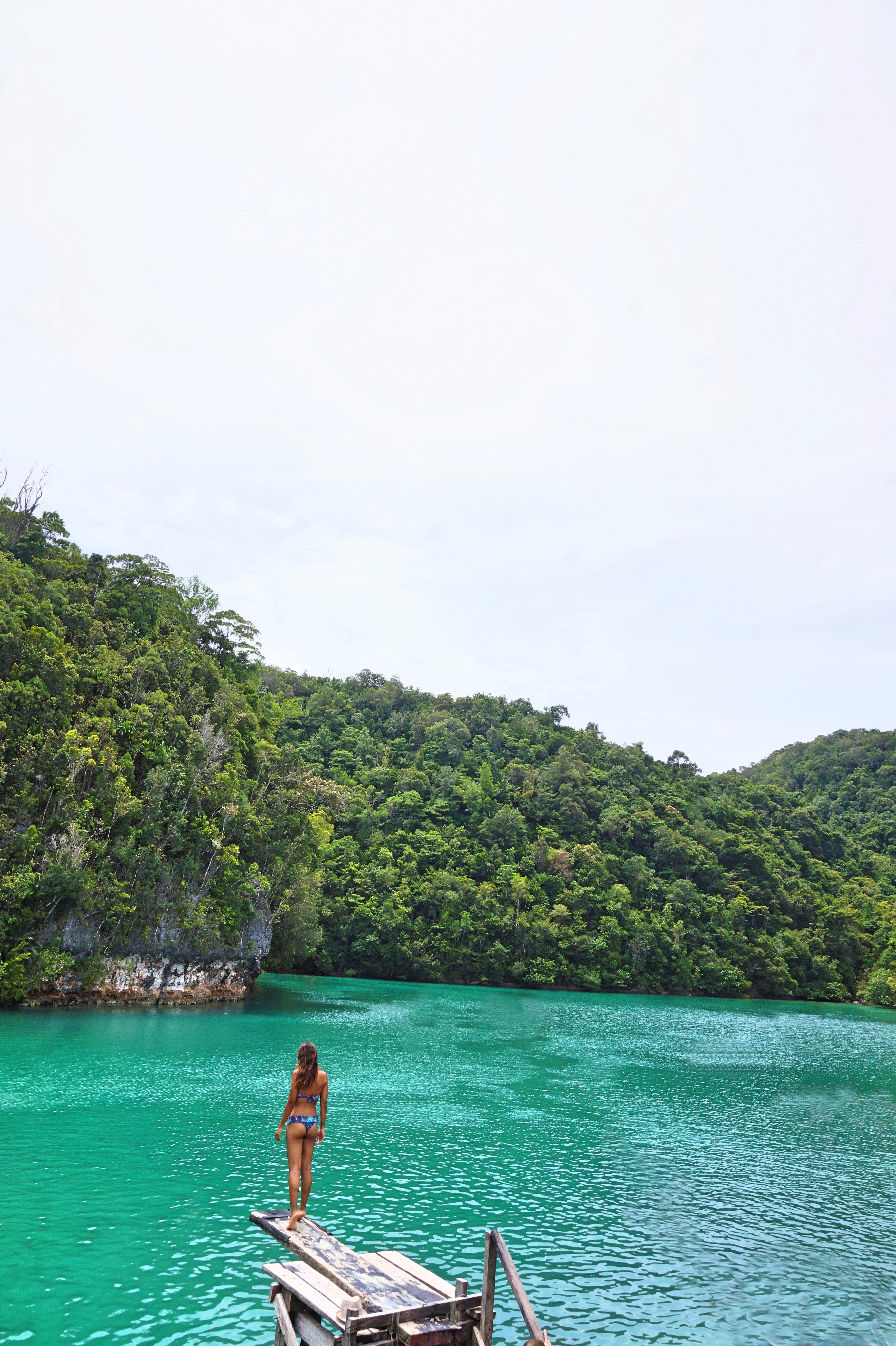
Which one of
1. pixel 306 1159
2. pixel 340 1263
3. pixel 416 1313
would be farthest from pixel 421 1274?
pixel 306 1159

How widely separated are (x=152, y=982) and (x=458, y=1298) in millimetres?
35837

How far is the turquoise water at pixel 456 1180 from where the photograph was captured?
36.8ft

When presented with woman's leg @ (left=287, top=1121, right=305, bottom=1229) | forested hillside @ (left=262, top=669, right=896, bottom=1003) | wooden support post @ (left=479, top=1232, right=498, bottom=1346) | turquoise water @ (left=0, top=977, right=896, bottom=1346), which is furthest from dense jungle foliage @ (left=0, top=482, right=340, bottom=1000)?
wooden support post @ (left=479, top=1232, right=498, bottom=1346)

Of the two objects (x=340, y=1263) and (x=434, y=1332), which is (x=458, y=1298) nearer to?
(x=434, y=1332)

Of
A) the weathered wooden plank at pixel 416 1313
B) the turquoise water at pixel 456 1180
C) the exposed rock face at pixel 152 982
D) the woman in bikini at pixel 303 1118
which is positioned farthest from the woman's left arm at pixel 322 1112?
the exposed rock face at pixel 152 982

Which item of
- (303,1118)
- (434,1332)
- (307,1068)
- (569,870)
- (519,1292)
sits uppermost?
(569,870)

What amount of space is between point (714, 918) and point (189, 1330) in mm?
72768

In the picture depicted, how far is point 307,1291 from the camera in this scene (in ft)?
24.5

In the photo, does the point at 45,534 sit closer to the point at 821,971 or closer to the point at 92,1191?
the point at 92,1191

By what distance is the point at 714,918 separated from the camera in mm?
75438

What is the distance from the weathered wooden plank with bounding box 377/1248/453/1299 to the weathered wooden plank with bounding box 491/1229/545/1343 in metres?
0.60

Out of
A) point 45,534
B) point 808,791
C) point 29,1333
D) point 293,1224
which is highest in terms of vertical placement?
point 808,791

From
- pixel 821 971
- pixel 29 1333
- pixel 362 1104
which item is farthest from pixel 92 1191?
pixel 821 971

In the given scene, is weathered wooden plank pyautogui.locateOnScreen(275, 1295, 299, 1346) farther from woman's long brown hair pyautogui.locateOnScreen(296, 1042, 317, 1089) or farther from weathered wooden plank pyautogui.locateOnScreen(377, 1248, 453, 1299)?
woman's long brown hair pyautogui.locateOnScreen(296, 1042, 317, 1089)
